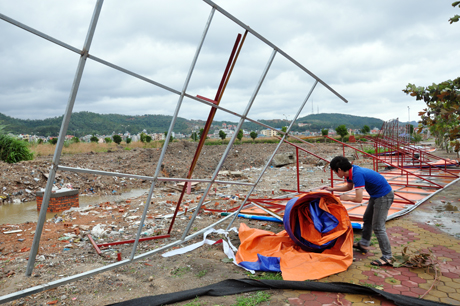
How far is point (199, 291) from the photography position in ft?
9.09

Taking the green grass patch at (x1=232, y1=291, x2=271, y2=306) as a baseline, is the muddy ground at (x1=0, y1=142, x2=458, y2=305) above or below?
below

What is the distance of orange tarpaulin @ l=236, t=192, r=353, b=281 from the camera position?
3.25 meters

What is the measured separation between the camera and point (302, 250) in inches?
146

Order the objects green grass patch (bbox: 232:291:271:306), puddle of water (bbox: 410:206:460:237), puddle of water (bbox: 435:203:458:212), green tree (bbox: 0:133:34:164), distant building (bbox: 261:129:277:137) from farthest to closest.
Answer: green tree (bbox: 0:133:34:164) < puddle of water (bbox: 435:203:458:212) < puddle of water (bbox: 410:206:460:237) < distant building (bbox: 261:129:277:137) < green grass patch (bbox: 232:291:271:306)

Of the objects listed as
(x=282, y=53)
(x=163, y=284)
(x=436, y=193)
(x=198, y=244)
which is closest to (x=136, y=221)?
(x=198, y=244)

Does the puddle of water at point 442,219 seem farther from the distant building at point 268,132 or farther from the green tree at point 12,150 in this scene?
the green tree at point 12,150

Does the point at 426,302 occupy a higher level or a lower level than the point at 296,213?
lower

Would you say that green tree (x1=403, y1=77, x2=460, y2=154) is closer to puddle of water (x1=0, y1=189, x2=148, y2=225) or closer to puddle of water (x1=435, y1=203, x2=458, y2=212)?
puddle of water (x1=435, y1=203, x2=458, y2=212)

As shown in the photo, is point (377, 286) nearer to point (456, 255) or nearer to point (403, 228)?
point (456, 255)

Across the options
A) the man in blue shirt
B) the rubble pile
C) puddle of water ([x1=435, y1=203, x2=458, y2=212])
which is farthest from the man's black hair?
puddle of water ([x1=435, y1=203, x2=458, y2=212])

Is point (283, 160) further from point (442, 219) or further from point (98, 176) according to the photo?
point (442, 219)

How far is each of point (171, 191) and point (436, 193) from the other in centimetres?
745

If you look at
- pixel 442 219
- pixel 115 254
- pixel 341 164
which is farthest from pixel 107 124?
pixel 442 219

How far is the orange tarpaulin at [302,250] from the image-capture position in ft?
10.7
